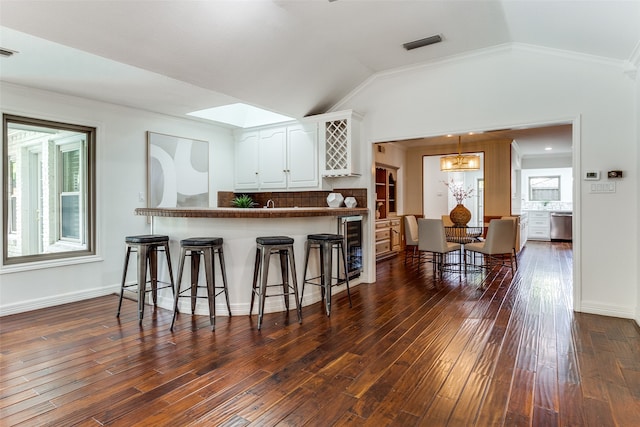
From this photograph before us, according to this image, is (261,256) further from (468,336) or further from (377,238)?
(377,238)

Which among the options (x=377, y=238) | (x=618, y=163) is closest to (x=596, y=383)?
(x=618, y=163)

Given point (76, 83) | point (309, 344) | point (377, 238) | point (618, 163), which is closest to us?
point (309, 344)

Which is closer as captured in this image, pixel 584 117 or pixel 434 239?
pixel 584 117

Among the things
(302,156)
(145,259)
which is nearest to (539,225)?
(302,156)

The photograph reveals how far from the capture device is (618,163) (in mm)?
3355

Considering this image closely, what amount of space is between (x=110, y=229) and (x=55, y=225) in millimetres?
583

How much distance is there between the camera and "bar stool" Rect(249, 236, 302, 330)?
3.17 metres

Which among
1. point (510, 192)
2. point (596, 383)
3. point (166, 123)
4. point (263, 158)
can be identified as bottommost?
point (596, 383)

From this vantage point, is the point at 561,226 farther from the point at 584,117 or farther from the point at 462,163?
the point at 584,117

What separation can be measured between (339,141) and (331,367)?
10.6 ft

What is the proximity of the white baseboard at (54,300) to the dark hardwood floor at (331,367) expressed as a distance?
187 millimetres

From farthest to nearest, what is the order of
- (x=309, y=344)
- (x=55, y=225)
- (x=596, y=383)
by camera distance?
(x=55, y=225) < (x=309, y=344) < (x=596, y=383)

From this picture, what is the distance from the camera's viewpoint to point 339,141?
4.83 m

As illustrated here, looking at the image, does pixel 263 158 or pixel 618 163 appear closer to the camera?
pixel 618 163
